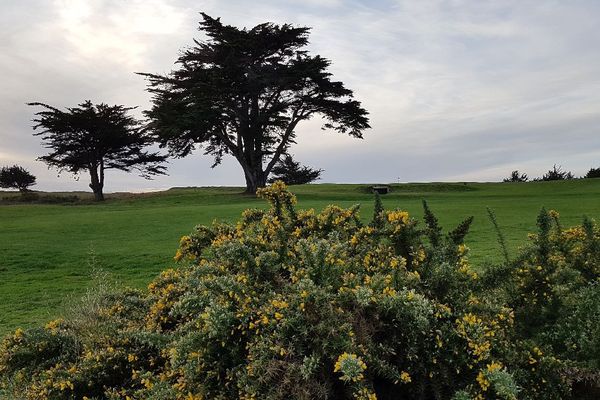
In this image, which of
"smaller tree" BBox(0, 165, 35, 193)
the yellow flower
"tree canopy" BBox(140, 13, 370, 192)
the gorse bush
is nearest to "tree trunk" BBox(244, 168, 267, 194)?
"tree canopy" BBox(140, 13, 370, 192)

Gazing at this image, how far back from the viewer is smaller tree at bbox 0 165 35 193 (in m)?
56.3

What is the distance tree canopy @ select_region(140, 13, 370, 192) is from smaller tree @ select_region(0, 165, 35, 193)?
2400 centimetres

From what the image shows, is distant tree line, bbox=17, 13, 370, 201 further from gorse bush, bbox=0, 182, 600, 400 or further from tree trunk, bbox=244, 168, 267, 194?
gorse bush, bbox=0, 182, 600, 400

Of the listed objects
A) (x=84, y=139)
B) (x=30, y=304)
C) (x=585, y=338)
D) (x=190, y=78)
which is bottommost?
(x=30, y=304)

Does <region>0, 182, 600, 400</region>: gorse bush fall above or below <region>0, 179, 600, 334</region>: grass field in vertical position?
above

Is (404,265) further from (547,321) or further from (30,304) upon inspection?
(30,304)

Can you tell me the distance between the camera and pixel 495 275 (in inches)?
172

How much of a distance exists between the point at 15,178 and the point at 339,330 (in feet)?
203

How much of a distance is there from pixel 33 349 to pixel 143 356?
1.07 meters

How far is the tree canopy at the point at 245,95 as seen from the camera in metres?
37.2

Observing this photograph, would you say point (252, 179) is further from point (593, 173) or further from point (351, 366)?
point (351, 366)

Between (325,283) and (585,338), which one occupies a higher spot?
(325,283)

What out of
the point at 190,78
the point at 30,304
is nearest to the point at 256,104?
the point at 190,78

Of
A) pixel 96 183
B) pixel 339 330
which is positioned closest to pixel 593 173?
pixel 96 183
